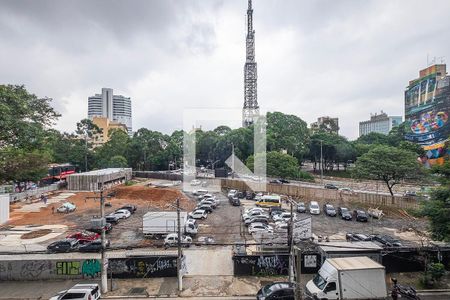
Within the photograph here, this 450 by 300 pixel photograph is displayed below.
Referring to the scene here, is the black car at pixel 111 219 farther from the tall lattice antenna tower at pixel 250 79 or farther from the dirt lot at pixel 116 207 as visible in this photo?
the tall lattice antenna tower at pixel 250 79

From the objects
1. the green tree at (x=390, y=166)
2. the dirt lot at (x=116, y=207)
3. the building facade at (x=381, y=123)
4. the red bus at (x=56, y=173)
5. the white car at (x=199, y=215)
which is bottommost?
the dirt lot at (x=116, y=207)

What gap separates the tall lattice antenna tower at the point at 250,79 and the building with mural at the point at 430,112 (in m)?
33.0

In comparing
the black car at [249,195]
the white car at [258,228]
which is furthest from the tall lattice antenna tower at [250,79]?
the white car at [258,228]

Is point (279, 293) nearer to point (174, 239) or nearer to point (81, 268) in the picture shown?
point (174, 239)

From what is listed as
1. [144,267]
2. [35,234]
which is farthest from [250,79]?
[144,267]

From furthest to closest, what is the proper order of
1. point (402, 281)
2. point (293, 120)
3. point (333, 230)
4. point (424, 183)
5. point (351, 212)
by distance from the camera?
point (293, 120) < point (424, 183) < point (351, 212) < point (333, 230) < point (402, 281)

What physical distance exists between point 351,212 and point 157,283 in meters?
21.6

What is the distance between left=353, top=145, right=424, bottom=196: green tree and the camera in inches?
1325

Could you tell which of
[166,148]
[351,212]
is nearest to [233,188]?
[351,212]

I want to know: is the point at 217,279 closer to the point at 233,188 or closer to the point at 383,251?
the point at 383,251

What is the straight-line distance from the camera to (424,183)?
4047 cm

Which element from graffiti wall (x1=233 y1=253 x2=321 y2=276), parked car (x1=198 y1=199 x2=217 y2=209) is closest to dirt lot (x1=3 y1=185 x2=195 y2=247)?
parked car (x1=198 y1=199 x2=217 y2=209)

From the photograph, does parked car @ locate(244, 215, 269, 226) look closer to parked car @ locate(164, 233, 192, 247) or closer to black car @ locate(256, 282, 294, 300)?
parked car @ locate(164, 233, 192, 247)

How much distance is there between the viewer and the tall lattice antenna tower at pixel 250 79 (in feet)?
220
